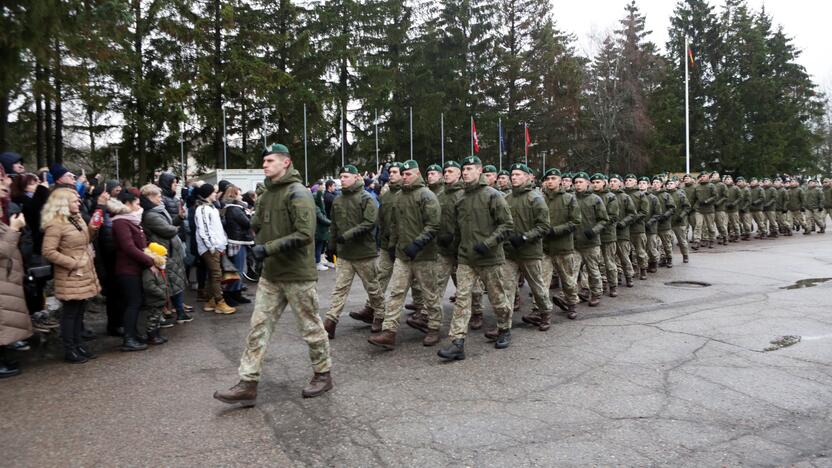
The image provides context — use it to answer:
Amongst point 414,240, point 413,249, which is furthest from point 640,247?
point 413,249

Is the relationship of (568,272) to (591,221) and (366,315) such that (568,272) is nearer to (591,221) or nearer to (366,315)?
(591,221)

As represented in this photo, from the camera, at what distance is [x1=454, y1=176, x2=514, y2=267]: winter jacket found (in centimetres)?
609

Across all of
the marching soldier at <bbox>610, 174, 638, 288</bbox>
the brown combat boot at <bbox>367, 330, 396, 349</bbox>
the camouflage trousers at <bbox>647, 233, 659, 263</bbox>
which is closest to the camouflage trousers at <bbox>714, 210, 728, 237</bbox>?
the camouflage trousers at <bbox>647, 233, 659, 263</bbox>

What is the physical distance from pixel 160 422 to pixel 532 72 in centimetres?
3577

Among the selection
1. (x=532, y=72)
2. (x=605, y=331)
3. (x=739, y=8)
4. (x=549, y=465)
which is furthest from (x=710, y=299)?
(x=739, y=8)

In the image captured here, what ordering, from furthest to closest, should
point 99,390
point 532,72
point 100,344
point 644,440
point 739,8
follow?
point 739,8 < point 532,72 < point 100,344 < point 99,390 < point 644,440

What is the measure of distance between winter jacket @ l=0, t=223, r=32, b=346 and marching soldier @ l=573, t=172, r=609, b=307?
726 centimetres

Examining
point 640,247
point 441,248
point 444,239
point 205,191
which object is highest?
point 205,191

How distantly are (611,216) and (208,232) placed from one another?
6.68 m

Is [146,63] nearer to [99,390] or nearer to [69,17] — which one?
[69,17]

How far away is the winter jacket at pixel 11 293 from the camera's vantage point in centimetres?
536

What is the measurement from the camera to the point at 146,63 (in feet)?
84.5

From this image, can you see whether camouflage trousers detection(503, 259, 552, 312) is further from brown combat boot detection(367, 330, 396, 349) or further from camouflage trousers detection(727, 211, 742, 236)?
camouflage trousers detection(727, 211, 742, 236)

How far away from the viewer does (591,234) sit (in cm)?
876
